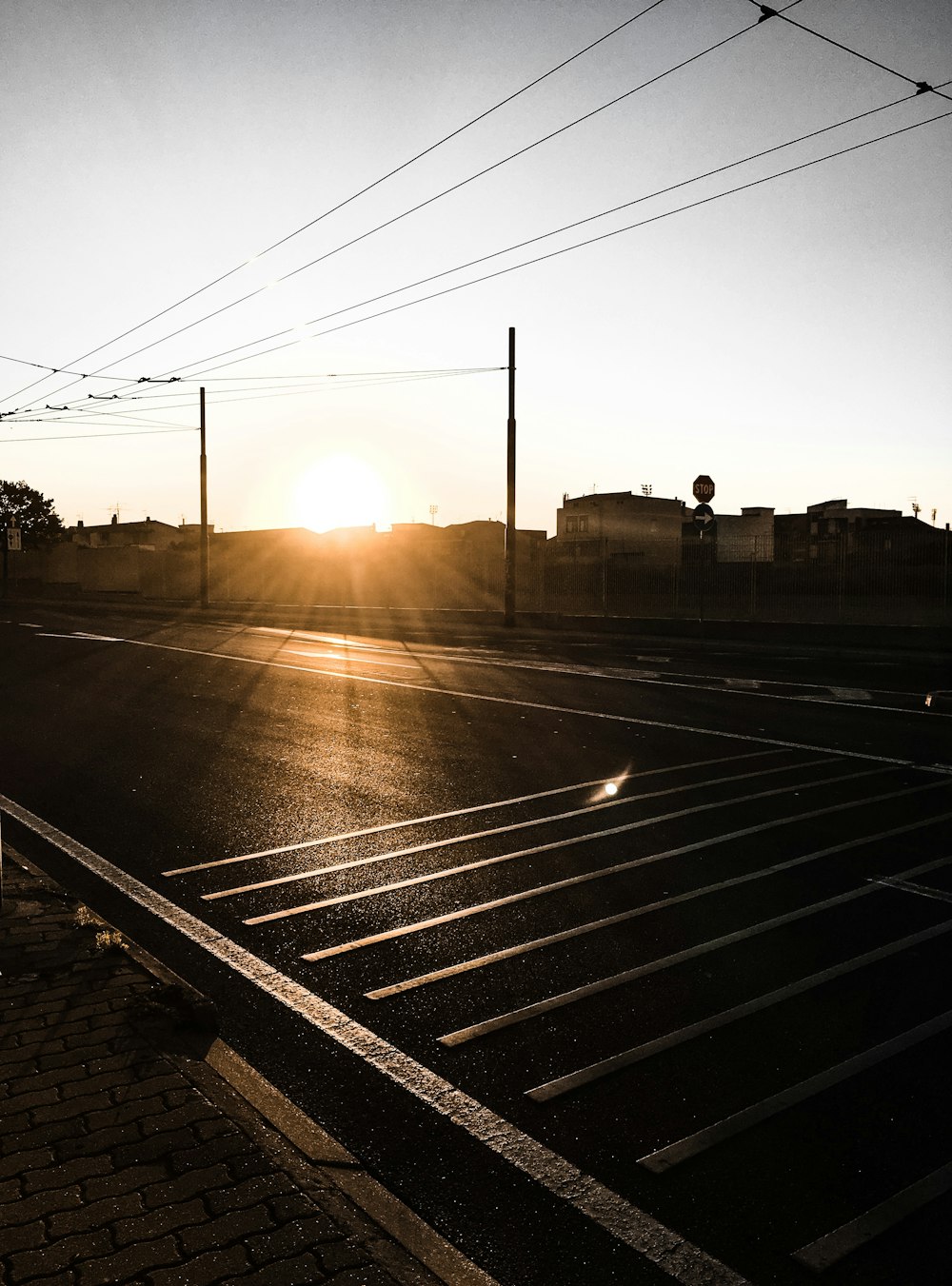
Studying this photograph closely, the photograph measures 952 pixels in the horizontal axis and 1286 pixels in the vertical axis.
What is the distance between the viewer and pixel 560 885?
577cm

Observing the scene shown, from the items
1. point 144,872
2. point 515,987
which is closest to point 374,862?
point 144,872

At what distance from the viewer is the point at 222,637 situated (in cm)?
2545

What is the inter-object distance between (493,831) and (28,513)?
86935 millimetres

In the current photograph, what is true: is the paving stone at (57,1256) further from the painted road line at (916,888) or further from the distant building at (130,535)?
the distant building at (130,535)

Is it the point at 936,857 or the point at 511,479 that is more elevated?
the point at 511,479

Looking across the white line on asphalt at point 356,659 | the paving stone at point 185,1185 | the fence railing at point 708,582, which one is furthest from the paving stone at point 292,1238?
the fence railing at point 708,582

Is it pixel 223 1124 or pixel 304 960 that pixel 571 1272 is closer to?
pixel 223 1124

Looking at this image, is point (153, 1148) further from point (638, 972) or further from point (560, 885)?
point (560, 885)

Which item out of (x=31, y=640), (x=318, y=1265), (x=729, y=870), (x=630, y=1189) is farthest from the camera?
(x=31, y=640)

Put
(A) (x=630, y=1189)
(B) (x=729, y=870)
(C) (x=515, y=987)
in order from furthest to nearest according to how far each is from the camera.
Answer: (B) (x=729, y=870) → (C) (x=515, y=987) → (A) (x=630, y=1189)

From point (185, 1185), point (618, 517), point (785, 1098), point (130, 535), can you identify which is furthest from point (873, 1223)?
point (130, 535)

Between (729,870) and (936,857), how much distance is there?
1.33 meters

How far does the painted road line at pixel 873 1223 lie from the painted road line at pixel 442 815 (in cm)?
431

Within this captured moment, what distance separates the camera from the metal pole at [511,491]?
29.5 meters
